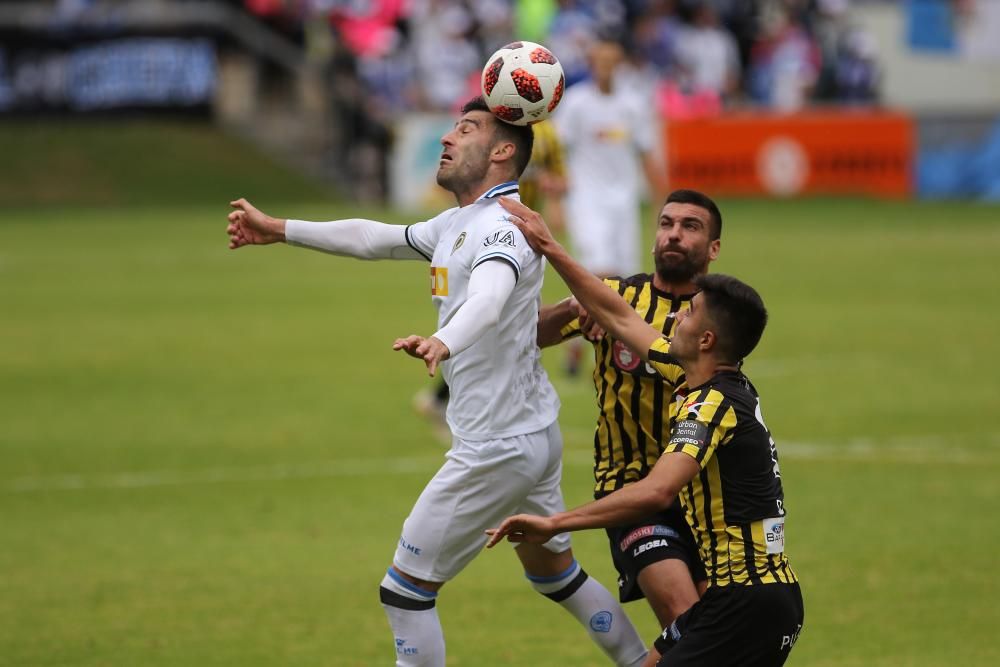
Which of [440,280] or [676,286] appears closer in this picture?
[440,280]

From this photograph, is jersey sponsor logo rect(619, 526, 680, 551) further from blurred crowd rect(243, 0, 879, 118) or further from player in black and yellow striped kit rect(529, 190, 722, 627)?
blurred crowd rect(243, 0, 879, 118)

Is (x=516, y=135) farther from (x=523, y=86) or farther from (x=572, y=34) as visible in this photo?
(x=572, y=34)

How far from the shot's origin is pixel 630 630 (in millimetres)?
6660

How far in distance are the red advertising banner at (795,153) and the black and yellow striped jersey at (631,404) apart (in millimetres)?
25811

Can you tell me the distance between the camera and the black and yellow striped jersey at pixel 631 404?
6457mm

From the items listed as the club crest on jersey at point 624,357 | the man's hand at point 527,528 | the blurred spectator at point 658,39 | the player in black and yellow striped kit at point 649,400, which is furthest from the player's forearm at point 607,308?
the blurred spectator at point 658,39

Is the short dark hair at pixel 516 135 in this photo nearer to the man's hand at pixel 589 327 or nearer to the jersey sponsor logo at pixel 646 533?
the man's hand at pixel 589 327

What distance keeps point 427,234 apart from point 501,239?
546 millimetres

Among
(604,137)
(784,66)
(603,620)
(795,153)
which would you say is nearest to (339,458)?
(603,620)

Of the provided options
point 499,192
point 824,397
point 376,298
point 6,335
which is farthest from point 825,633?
point 376,298

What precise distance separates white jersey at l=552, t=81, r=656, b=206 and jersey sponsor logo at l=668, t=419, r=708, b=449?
1117cm

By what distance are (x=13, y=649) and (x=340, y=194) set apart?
27.3 m

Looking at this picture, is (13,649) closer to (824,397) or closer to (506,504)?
(506,504)

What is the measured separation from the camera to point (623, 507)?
17.5 ft
